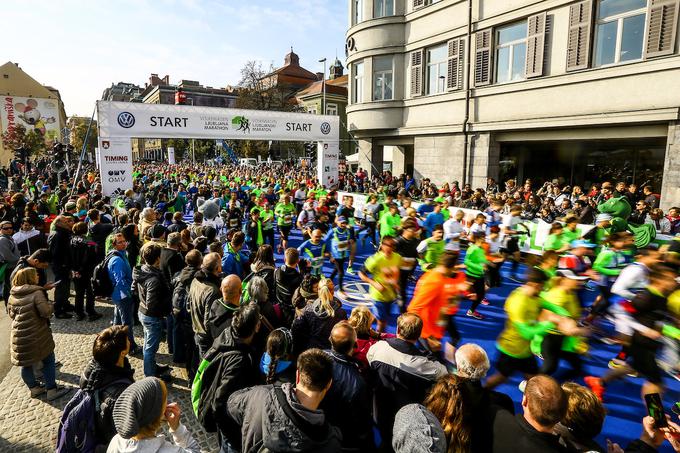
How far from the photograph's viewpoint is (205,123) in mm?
16516

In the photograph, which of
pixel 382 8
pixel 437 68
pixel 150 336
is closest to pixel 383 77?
pixel 437 68

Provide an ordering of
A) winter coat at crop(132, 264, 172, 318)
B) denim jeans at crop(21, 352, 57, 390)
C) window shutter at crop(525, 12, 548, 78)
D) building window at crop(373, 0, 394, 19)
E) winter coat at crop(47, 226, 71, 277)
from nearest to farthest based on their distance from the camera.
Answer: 1. denim jeans at crop(21, 352, 57, 390)
2. winter coat at crop(132, 264, 172, 318)
3. winter coat at crop(47, 226, 71, 277)
4. window shutter at crop(525, 12, 548, 78)
5. building window at crop(373, 0, 394, 19)

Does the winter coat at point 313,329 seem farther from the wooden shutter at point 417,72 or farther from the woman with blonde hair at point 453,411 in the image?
the wooden shutter at point 417,72

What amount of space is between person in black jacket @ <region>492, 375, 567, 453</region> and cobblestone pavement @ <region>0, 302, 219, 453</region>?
2.92 metres

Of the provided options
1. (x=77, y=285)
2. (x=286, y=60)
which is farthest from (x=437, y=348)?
(x=286, y=60)

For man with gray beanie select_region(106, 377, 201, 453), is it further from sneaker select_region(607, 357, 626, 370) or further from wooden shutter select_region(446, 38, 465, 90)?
wooden shutter select_region(446, 38, 465, 90)

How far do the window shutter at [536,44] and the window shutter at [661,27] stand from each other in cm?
333

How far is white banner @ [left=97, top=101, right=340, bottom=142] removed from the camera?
14.2 metres

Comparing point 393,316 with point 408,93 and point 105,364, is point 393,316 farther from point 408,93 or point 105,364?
point 408,93

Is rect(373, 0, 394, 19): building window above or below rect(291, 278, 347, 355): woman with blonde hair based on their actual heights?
above

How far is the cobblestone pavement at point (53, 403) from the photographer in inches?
158

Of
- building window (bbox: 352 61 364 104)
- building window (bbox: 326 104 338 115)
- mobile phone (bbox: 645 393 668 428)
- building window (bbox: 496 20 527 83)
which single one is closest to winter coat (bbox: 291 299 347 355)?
mobile phone (bbox: 645 393 668 428)

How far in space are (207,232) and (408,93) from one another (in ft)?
52.5

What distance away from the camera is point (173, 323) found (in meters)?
5.52
